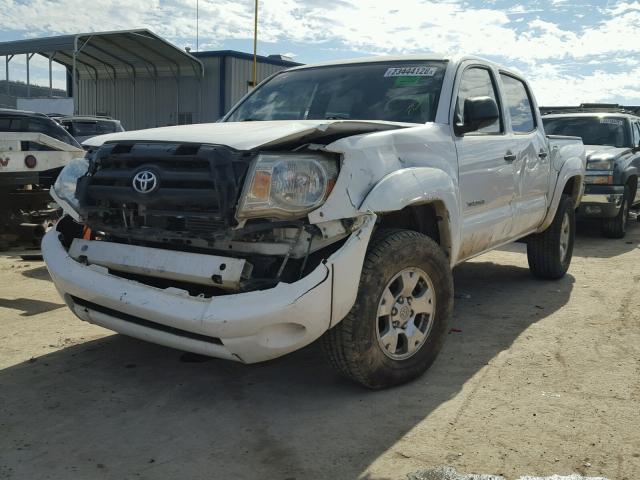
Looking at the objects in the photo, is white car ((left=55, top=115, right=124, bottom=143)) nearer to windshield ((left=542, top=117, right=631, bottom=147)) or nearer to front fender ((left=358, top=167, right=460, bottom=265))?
windshield ((left=542, top=117, right=631, bottom=147))

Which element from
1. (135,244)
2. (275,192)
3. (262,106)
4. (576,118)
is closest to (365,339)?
(275,192)

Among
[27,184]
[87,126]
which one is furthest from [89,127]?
[27,184]

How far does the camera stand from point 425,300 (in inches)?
140

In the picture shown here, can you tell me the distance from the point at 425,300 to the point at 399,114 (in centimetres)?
123

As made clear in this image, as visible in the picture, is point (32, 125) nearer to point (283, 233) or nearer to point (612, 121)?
point (283, 233)

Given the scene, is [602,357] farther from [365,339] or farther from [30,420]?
[30,420]

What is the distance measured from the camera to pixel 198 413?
3.18 metres

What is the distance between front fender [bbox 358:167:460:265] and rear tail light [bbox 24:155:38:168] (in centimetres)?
352

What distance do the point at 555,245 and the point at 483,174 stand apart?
2.10 metres

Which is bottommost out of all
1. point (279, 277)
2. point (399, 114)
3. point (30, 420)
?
point (30, 420)

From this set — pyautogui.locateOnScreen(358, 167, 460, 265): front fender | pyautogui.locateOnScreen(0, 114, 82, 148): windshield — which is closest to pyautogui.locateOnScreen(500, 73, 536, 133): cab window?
pyautogui.locateOnScreen(358, 167, 460, 265): front fender

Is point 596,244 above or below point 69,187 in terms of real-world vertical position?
below

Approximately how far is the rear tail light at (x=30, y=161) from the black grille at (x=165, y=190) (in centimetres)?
230

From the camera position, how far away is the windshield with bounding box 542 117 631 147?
10031 millimetres
